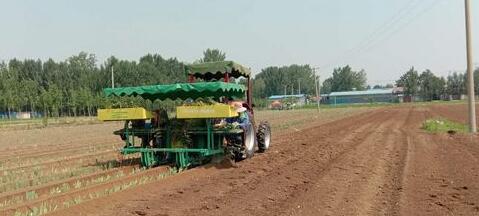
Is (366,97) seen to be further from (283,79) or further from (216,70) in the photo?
(216,70)

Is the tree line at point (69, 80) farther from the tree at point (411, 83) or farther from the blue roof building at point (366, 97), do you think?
the tree at point (411, 83)

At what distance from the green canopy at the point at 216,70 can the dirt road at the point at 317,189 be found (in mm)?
2390

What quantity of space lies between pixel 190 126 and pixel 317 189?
4.50m

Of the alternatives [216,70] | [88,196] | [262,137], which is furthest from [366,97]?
[88,196]

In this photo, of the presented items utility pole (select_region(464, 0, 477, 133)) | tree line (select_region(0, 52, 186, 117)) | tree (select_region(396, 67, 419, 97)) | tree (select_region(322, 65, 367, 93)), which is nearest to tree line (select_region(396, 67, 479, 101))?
tree (select_region(396, 67, 419, 97))

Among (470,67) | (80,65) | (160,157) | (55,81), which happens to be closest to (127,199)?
(160,157)

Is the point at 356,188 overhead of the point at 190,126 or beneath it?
beneath

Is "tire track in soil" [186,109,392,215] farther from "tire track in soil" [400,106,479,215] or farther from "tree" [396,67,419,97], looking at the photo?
"tree" [396,67,419,97]

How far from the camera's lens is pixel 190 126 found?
41.2 ft

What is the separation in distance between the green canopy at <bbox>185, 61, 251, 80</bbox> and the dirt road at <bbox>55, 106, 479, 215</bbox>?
2.39 meters

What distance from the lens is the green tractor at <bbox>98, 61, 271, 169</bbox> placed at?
11.9 meters

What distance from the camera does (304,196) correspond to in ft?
27.1

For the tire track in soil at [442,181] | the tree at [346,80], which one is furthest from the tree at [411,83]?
the tire track in soil at [442,181]

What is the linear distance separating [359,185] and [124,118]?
578 cm
